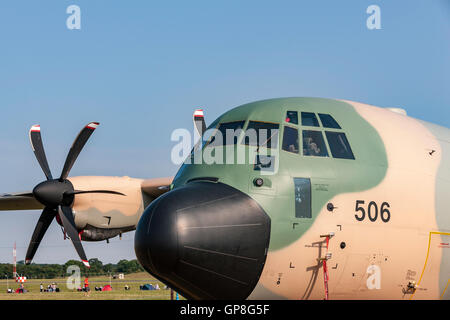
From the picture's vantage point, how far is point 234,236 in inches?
313

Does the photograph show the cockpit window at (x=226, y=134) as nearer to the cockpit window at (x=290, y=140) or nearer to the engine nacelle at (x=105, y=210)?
the cockpit window at (x=290, y=140)

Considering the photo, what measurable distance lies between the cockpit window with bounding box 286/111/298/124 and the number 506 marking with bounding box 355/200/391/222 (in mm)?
1549

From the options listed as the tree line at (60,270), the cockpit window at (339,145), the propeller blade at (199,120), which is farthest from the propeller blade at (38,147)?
the tree line at (60,270)

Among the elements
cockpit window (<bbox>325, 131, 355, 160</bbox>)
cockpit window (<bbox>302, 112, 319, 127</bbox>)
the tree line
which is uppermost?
cockpit window (<bbox>302, 112, 319, 127</bbox>)

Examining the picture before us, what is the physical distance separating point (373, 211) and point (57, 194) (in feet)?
40.2

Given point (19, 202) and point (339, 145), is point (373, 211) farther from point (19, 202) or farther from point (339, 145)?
point (19, 202)

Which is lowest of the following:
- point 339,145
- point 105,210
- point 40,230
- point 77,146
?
point 40,230

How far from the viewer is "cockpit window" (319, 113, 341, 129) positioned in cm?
951

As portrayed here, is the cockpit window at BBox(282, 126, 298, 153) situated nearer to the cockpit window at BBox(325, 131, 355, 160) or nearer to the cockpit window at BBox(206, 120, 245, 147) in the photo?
the cockpit window at BBox(325, 131, 355, 160)

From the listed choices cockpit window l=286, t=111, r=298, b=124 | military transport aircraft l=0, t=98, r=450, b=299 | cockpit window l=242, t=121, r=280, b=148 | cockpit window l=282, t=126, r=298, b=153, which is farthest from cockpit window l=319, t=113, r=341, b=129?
cockpit window l=242, t=121, r=280, b=148

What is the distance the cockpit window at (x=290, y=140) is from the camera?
906 centimetres

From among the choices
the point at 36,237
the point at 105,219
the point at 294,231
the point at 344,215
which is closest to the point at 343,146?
the point at 344,215

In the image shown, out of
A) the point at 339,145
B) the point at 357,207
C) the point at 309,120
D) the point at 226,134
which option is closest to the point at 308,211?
the point at 357,207

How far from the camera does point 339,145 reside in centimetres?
937
